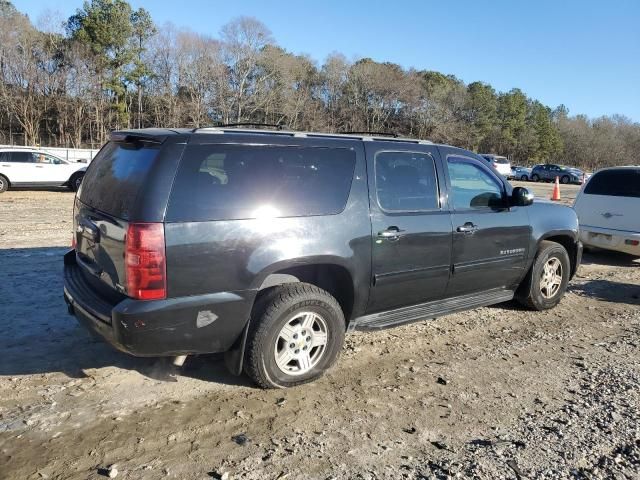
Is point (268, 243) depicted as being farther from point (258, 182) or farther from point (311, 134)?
point (311, 134)

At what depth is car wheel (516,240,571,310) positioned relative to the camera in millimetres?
5684

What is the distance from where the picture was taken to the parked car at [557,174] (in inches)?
1658

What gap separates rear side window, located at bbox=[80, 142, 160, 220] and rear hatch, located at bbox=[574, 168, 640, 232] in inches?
313

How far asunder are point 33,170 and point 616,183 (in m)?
17.4

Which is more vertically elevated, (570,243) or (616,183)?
(616,183)

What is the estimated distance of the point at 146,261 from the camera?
3201mm

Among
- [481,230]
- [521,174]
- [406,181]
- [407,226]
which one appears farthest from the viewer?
[521,174]

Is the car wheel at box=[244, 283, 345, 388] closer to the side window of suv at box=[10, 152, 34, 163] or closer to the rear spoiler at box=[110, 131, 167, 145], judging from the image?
the rear spoiler at box=[110, 131, 167, 145]

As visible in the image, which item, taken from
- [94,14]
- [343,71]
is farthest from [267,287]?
[343,71]

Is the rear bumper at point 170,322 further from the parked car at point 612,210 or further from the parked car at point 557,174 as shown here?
the parked car at point 557,174

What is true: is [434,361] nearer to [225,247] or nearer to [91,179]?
[225,247]

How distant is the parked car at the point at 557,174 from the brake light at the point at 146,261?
43.3 m

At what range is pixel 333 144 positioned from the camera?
409cm

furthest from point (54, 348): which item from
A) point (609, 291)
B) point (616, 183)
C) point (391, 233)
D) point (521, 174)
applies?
point (521, 174)
